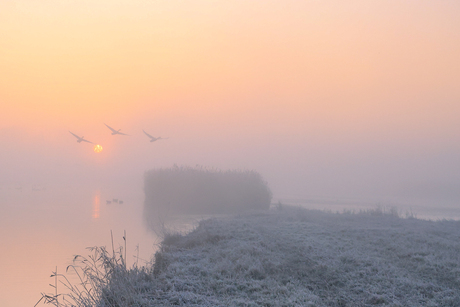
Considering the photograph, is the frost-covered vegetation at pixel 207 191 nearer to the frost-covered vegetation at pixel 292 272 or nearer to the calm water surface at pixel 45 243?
the calm water surface at pixel 45 243

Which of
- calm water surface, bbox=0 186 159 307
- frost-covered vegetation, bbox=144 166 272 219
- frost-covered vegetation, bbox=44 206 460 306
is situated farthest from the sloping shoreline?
frost-covered vegetation, bbox=144 166 272 219

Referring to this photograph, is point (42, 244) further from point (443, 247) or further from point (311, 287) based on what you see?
point (443, 247)

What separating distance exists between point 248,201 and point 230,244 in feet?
59.4

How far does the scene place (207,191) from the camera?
27.9 m

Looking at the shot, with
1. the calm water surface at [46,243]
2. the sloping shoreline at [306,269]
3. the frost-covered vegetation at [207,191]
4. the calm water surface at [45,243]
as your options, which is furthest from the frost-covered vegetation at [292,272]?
the frost-covered vegetation at [207,191]

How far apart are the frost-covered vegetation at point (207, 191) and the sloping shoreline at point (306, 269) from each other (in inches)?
644

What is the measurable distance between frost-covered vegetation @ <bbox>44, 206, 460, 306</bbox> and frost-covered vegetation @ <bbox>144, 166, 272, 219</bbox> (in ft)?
54.1

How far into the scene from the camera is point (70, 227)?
62.4ft

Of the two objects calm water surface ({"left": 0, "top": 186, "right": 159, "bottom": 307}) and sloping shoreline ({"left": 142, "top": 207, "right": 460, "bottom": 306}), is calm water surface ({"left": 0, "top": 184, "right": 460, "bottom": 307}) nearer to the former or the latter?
calm water surface ({"left": 0, "top": 186, "right": 159, "bottom": 307})

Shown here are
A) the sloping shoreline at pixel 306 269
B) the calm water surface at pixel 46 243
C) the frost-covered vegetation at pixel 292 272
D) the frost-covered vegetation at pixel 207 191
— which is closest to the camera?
the frost-covered vegetation at pixel 292 272

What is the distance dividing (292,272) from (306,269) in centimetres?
31

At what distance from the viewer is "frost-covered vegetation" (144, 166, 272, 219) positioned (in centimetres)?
2672

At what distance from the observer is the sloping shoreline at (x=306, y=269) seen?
577cm

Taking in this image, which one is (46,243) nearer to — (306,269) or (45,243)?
(45,243)
